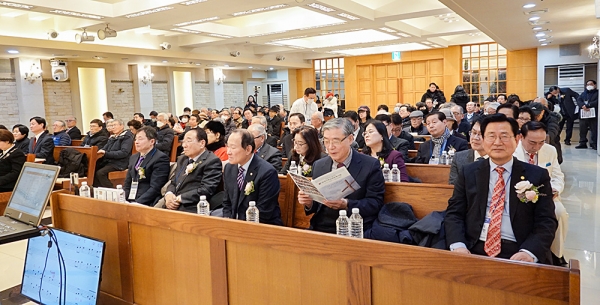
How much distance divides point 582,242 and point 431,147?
1644mm

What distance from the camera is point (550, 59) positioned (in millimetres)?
14109

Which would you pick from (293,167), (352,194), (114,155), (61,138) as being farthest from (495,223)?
(61,138)

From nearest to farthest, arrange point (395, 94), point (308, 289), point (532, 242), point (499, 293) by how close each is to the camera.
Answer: point (499, 293)
point (308, 289)
point (532, 242)
point (395, 94)

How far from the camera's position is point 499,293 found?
1.59 meters

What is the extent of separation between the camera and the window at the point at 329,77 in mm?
19234

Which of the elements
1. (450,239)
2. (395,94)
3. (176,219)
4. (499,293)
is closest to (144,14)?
(176,219)

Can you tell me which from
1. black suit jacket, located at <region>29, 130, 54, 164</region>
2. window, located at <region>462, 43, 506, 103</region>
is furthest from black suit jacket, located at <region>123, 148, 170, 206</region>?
window, located at <region>462, 43, 506, 103</region>

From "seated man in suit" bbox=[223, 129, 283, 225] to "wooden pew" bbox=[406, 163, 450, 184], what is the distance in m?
1.58

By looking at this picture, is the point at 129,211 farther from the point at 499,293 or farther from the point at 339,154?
the point at 499,293

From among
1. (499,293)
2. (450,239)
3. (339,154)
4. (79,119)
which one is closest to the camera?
(499,293)

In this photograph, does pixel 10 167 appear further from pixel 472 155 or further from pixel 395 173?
pixel 472 155

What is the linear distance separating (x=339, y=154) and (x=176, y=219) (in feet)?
3.61

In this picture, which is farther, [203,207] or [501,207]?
[203,207]

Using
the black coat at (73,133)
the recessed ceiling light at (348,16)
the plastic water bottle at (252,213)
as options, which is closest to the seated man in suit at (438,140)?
the plastic water bottle at (252,213)
